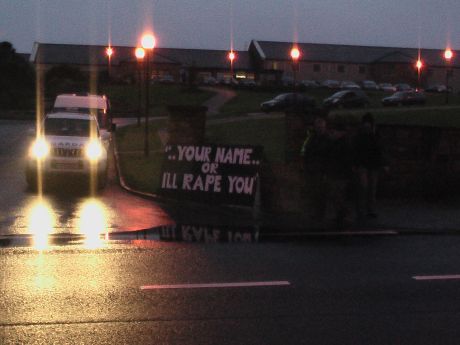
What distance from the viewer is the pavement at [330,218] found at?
A: 43.5 ft

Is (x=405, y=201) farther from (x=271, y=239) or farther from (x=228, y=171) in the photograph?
(x=271, y=239)

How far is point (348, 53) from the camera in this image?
107562 millimetres

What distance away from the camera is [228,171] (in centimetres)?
1557

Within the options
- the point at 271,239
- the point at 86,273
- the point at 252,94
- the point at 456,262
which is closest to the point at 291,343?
the point at 86,273

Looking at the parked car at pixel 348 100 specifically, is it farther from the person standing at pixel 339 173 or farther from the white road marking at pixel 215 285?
the white road marking at pixel 215 285

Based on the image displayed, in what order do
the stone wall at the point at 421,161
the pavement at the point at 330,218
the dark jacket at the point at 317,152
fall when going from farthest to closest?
the stone wall at the point at 421,161 < the dark jacket at the point at 317,152 < the pavement at the point at 330,218

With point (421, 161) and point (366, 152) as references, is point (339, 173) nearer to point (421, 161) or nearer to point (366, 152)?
point (366, 152)

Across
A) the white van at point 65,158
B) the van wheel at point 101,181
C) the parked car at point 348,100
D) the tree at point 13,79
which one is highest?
the tree at point 13,79

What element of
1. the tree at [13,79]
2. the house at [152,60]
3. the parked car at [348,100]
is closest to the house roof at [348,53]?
the house at [152,60]

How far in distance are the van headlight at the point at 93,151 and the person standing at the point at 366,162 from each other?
654 centimetres

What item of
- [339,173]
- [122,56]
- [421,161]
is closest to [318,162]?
[339,173]

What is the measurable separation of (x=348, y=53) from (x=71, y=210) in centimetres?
9599

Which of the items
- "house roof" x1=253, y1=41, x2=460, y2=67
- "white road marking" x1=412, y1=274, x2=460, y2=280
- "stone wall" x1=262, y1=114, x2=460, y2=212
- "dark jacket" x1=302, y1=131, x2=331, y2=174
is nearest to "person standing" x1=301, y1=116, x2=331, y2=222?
"dark jacket" x1=302, y1=131, x2=331, y2=174

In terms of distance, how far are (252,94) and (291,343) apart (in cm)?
6673
